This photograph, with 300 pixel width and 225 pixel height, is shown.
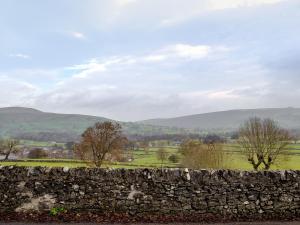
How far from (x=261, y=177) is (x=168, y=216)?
3.19 metres

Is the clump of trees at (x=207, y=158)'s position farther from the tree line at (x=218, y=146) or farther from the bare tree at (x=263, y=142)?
the bare tree at (x=263, y=142)

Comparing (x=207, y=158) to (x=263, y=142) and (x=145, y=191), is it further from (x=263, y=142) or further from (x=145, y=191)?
(x=145, y=191)

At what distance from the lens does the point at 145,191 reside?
12086 mm

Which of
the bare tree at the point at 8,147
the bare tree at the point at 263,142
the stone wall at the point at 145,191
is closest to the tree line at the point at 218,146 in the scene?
the bare tree at the point at 263,142

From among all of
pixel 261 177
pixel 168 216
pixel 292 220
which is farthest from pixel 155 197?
pixel 292 220

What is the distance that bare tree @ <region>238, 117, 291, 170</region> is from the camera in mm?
66375

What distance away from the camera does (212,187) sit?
39.8ft

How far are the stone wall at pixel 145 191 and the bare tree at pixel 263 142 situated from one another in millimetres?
54515

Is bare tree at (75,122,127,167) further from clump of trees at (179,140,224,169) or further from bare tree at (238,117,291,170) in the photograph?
bare tree at (238,117,291,170)

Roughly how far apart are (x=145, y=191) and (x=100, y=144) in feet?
181

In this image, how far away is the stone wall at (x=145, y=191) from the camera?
12008 mm

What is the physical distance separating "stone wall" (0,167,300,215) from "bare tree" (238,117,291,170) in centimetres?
5451

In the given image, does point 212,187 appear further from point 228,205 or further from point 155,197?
point 155,197

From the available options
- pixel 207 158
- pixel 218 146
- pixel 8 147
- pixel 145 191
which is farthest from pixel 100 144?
pixel 145 191
